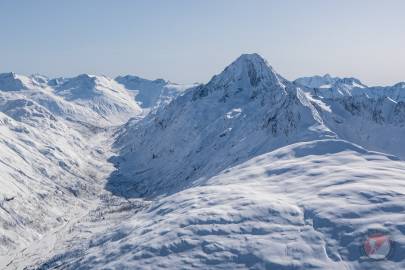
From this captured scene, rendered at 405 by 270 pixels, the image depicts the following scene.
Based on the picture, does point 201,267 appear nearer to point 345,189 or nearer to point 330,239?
point 330,239

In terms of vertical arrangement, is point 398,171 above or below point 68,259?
above

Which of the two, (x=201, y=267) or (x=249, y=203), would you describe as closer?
(x=201, y=267)

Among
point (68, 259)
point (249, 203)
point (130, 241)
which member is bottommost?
point (68, 259)

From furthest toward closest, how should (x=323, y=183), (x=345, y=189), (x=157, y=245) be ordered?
(x=323, y=183), (x=345, y=189), (x=157, y=245)

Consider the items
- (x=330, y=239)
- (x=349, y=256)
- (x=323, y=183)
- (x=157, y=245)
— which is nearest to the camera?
(x=349, y=256)

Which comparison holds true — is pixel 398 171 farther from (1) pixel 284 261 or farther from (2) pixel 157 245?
(2) pixel 157 245

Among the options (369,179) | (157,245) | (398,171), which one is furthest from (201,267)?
(398,171)
